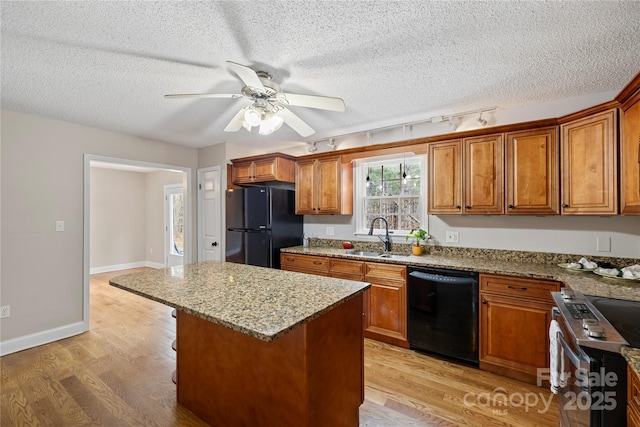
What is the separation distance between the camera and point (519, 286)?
7.58 feet

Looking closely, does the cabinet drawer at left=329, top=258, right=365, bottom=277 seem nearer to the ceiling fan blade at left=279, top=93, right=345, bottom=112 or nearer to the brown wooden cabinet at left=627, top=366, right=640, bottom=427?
the ceiling fan blade at left=279, top=93, right=345, bottom=112

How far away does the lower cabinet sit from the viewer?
2863 millimetres

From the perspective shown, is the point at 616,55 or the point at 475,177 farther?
the point at 475,177

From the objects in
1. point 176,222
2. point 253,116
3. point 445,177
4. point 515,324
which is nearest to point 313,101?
point 253,116

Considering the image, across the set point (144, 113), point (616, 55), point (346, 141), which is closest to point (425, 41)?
point (616, 55)

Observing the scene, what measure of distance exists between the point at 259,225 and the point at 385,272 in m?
1.74

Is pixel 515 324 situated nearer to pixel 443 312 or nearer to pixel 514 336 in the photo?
pixel 514 336

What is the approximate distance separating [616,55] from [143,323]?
5.15m

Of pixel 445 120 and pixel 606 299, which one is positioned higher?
pixel 445 120

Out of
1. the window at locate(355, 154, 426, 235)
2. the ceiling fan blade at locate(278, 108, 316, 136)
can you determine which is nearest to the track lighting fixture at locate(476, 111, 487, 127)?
the window at locate(355, 154, 426, 235)

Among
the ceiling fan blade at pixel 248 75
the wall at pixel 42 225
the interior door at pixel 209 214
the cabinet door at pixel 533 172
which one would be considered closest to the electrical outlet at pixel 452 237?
the cabinet door at pixel 533 172

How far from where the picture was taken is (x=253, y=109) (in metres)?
2.05

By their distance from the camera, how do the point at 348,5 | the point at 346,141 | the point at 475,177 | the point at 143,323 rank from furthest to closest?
the point at 346,141 → the point at 143,323 → the point at 475,177 → the point at 348,5

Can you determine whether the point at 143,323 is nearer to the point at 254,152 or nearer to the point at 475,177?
the point at 254,152
